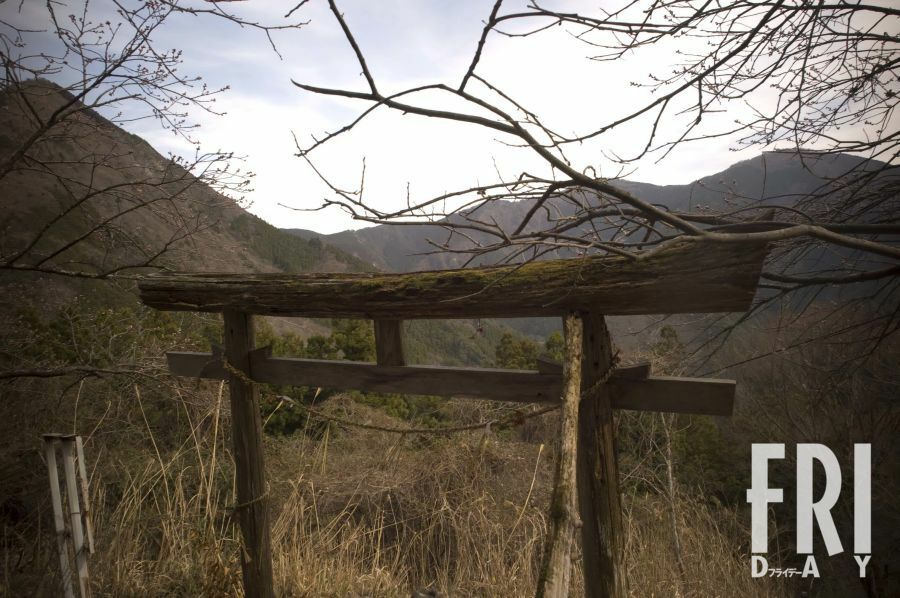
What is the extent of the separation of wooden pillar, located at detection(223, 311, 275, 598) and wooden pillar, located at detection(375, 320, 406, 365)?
0.95 meters

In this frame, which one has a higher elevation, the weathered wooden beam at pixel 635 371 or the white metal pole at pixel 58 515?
the weathered wooden beam at pixel 635 371

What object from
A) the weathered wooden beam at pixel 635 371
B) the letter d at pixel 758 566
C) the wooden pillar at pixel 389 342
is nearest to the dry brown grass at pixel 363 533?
the letter d at pixel 758 566

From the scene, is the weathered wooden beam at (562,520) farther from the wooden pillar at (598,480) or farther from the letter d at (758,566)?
the letter d at (758,566)

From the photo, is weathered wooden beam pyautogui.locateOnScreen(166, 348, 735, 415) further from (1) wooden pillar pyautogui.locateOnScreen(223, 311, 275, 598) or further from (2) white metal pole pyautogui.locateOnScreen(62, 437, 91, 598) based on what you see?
(2) white metal pole pyautogui.locateOnScreen(62, 437, 91, 598)

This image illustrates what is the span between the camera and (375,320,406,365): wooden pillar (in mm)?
2832

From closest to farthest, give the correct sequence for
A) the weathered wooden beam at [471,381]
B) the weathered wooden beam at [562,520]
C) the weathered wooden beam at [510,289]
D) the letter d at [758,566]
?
the weathered wooden beam at [562,520] < the weathered wooden beam at [510,289] < the weathered wooden beam at [471,381] < the letter d at [758,566]

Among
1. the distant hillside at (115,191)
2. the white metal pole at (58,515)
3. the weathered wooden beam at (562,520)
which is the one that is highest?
the distant hillside at (115,191)

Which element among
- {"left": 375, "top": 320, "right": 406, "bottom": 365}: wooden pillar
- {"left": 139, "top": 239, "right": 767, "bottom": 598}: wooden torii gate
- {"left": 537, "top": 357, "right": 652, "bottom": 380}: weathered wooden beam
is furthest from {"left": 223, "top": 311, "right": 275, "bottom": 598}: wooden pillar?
{"left": 537, "top": 357, "right": 652, "bottom": 380}: weathered wooden beam

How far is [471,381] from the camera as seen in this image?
259 centimetres

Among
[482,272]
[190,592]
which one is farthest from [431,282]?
[190,592]

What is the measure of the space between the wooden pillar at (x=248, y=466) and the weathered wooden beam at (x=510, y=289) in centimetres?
22

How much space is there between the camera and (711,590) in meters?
4.49

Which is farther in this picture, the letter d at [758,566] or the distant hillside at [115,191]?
the letter d at [758,566]

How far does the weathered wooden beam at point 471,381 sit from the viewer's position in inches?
84.5
